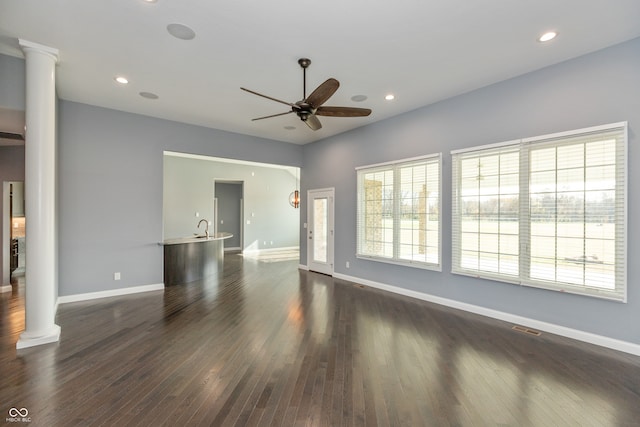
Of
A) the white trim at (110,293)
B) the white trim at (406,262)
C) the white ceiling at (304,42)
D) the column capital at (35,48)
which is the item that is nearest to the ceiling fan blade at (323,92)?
the white ceiling at (304,42)

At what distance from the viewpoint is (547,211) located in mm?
3662

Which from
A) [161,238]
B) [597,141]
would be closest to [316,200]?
[161,238]

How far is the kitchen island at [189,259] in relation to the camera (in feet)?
19.5

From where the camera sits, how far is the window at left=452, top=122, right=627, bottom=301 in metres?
3.21

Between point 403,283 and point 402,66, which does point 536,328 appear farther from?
point 402,66

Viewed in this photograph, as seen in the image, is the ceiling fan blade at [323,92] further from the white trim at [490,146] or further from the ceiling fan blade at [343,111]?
the white trim at [490,146]

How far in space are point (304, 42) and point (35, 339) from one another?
14.7 feet

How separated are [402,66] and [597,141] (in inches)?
95.6

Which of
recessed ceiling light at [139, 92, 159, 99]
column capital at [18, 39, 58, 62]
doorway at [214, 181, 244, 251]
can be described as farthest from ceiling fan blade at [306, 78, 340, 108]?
doorway at [214, 181, 244, 251]

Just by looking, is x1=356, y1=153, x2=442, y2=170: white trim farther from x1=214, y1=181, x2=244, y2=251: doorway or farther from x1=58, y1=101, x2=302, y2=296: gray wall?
x1=214, y1=181, x2=244, y2=251: doorway

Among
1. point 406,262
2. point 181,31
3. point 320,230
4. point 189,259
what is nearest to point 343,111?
point 181,31

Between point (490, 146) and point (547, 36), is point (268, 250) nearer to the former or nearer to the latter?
point (490, 146)

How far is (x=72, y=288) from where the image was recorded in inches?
188

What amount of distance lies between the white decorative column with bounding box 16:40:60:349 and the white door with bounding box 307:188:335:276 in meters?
4.95
